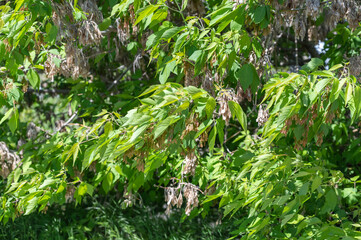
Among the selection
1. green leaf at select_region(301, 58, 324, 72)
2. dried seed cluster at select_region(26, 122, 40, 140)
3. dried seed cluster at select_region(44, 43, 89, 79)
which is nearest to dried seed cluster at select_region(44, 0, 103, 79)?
dried seed cluster at select_region(44, 43, 89, 79)

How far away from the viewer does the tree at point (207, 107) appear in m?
2.23

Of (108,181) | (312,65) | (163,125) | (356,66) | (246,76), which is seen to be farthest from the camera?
(108,181)

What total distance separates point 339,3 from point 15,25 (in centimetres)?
190

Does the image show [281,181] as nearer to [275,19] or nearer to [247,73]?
[247,73]

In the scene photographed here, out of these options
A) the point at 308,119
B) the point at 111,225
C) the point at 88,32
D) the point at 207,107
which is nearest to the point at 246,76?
the point at 308,119

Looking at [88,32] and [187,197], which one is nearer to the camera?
[88,32]

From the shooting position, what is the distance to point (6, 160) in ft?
12.7

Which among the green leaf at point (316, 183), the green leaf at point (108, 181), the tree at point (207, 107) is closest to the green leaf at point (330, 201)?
the tree at point (207, 107)

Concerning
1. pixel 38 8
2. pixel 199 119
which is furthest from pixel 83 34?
pixel 199 119

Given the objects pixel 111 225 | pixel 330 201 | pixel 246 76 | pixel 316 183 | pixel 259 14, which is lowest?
pixel 111 225

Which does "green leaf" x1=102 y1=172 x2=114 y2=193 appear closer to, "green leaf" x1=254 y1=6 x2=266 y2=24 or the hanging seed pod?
the hanging seed pod

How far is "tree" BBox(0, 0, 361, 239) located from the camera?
223 centimetres

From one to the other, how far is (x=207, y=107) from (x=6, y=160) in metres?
2.34

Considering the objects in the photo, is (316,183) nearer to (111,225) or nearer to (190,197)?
(190,197)
